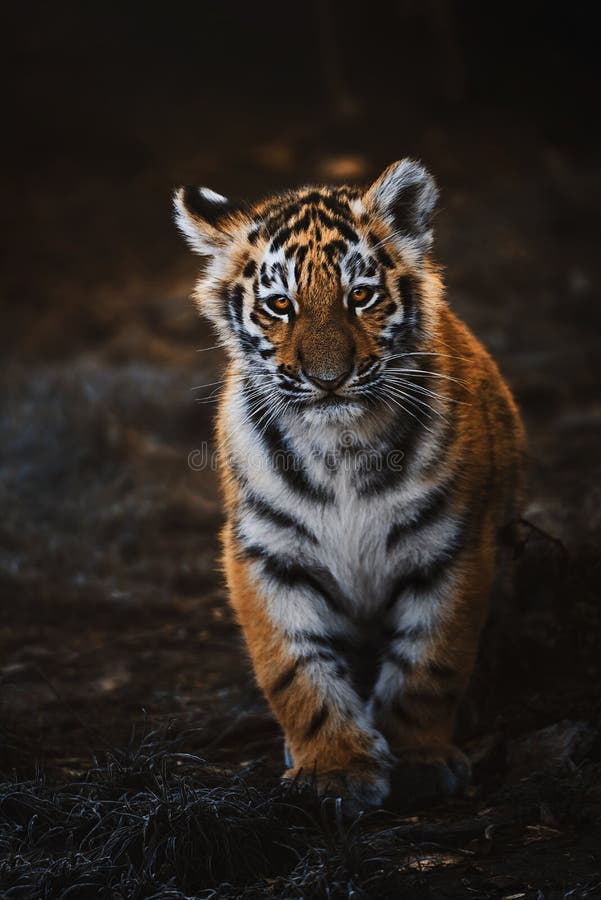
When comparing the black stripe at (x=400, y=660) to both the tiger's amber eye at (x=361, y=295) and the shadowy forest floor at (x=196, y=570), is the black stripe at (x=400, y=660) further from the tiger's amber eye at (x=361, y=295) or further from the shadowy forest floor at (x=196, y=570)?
the tiger's amber eye at (x=361, y=295)

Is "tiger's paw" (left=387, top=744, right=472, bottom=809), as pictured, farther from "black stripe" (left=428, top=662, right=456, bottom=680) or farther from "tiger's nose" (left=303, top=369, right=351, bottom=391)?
"tiger's nose" (left=303, top=369, right=351, bottom=391)

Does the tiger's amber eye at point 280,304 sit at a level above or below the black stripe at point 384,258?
below

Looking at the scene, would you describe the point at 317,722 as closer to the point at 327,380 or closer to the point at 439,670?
the point at 439,670

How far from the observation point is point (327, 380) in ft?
12.0

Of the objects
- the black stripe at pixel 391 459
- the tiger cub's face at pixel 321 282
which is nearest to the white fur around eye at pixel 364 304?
the tiger cub's face at pixel 321 282

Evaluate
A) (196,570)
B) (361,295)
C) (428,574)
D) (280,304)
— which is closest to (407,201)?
(361,295)

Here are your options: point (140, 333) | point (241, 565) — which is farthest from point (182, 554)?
point (140, 333)

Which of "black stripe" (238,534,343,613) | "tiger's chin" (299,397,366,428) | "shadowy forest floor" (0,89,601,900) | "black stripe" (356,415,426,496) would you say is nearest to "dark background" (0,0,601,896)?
"shadowy forest floor" (0,89,601,900)

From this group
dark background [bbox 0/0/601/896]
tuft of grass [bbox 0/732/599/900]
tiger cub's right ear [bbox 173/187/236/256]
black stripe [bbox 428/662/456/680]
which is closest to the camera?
tuft of grass [bbox 0/732/599/900]

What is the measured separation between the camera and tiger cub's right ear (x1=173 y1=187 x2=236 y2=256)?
13.6 feet

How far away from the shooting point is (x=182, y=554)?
654 cm

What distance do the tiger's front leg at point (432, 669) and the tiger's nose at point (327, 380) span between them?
2.57 feet

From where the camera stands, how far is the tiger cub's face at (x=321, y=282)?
371 centimetres

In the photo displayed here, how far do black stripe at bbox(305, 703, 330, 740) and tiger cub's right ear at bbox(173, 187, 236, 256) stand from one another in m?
1.67
